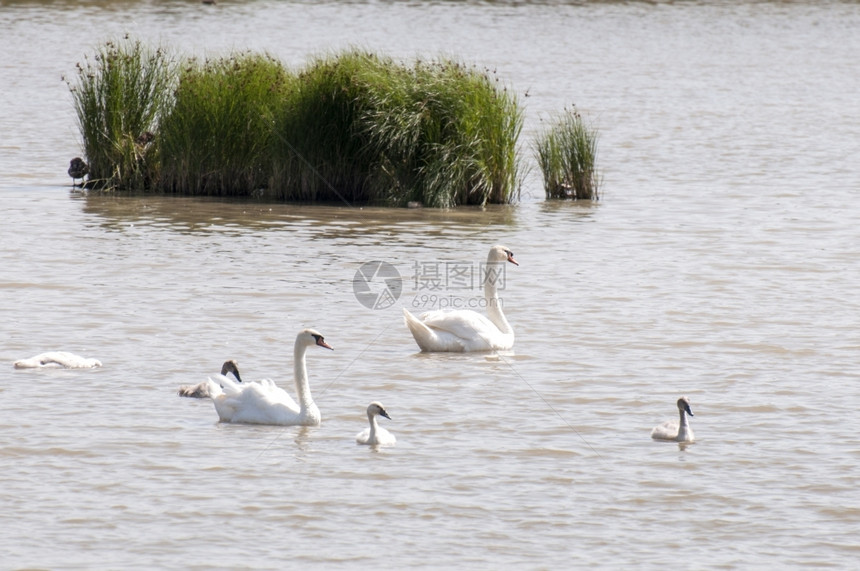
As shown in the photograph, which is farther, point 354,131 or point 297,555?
point 354,131

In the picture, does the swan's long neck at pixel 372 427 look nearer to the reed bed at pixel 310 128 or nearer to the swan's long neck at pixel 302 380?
the swan's long neck at pixel 302 380

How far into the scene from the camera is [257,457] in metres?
9.80

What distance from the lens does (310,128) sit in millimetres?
20938

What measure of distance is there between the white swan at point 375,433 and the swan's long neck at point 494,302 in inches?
134

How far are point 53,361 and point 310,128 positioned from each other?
9653 millimetres

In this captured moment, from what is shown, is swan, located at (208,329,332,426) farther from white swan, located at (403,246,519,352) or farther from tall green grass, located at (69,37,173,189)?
tall green grass, located at (69,37,173,189)

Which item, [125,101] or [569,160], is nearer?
[125,101]

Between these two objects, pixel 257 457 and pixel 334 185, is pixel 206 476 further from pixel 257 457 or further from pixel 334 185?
pixel 334 185

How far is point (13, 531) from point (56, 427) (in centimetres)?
208

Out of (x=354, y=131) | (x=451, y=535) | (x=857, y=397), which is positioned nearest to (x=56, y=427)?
(x=451, y=535)
